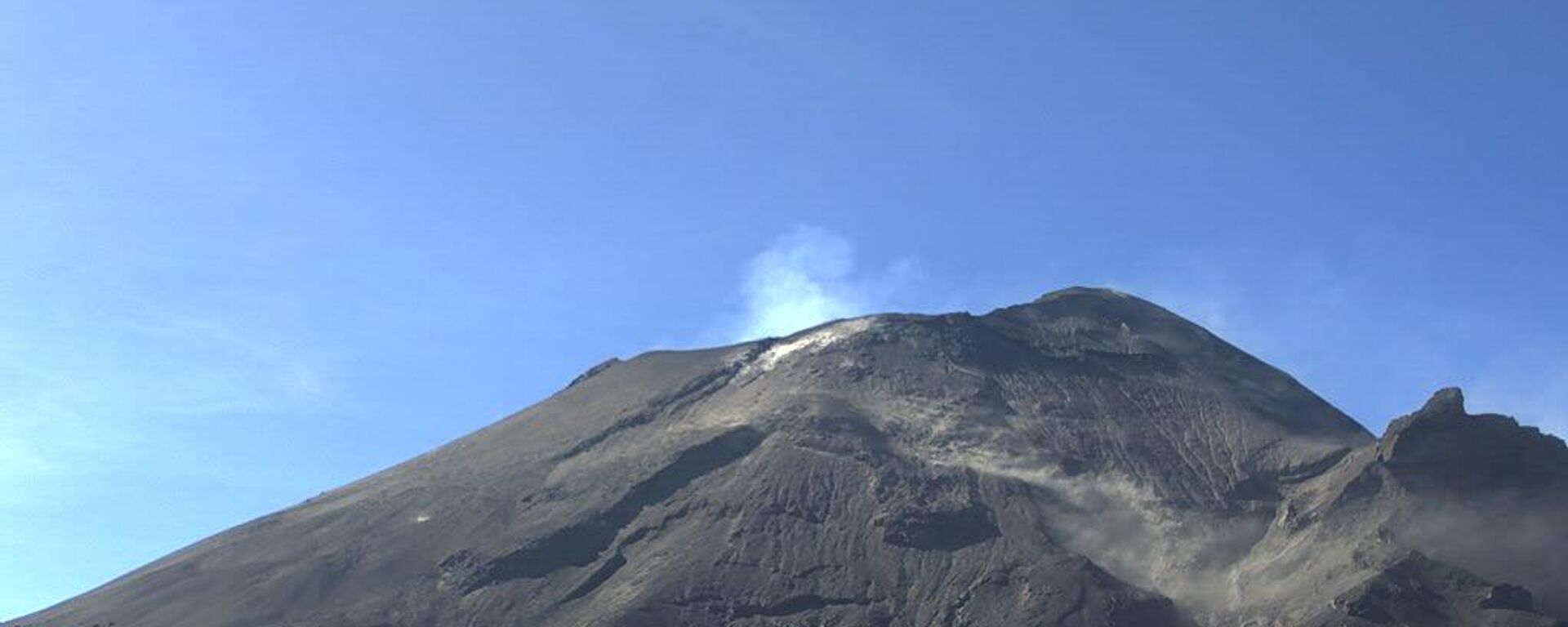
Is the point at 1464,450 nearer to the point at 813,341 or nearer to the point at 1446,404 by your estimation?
the point at 1446,404

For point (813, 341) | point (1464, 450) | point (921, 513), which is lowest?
point (1464, 450)

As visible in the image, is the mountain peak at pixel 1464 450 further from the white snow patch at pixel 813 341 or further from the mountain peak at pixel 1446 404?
the white snow patch at pixel 813 341

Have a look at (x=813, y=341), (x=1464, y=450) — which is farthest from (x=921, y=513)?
(x=813, y=341)

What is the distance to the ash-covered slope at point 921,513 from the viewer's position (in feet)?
385

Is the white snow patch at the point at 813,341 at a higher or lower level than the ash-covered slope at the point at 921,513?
higher

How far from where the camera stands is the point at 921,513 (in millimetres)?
129750

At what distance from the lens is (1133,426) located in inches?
5792

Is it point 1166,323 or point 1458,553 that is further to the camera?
point 1166,323

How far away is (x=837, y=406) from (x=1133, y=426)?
80.5ft

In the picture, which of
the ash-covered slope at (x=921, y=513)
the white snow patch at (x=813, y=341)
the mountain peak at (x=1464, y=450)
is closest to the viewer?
the ash-covered slope at (x=921, y=513)

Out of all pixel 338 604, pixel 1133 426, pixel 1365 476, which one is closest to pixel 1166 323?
pixel 1133 426

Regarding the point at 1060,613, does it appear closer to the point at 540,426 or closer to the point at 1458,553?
the point at 1458,553

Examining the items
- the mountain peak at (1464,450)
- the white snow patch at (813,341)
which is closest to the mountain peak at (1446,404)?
the mountain peak at (1464,450)

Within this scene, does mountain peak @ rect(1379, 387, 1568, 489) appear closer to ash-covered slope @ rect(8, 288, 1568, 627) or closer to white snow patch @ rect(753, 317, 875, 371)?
ash-covered slope @ rect(8, 288, 1568, 627)
